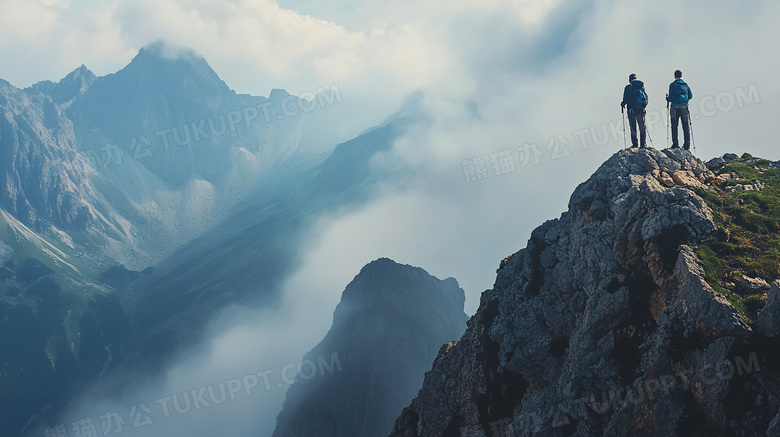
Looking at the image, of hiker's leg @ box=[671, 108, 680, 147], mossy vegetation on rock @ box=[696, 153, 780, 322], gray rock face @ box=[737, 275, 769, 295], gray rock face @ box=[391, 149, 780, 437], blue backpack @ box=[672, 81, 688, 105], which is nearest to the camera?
gray rock face @ box=[391, 149, 780, 437]

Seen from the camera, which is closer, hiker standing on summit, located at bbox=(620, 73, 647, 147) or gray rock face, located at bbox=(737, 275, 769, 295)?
gray rock face, located at bbox=(737, 275, 769, 295)

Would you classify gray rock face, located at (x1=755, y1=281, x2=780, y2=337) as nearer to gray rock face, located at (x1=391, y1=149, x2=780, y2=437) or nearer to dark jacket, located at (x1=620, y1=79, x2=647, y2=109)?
gray rock face, located at (x1=391, y1=149, x2=780, y2=437)

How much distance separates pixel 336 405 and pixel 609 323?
164 metres

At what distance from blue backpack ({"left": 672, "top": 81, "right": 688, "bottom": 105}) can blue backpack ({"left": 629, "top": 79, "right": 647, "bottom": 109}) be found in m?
2.56

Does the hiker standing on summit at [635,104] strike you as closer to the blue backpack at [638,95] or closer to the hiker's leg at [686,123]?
the blue backpack at [638,95]

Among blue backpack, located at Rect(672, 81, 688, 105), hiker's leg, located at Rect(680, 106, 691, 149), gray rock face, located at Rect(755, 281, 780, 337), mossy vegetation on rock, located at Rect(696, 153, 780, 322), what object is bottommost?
gray rock face, located at Rect(755, 281, 780, 337)

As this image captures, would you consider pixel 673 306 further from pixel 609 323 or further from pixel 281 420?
pixel 281 420

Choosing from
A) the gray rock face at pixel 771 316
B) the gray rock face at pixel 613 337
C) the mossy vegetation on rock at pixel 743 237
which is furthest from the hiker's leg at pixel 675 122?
the gray rock face at pixel 771 316

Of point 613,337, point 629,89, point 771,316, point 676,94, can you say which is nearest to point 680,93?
point 676,94

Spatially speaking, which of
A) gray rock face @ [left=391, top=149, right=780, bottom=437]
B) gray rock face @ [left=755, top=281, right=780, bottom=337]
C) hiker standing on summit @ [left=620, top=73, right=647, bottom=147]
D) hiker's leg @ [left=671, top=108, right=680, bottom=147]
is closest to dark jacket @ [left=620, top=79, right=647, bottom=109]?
hiker standing on summit @ [left=620, top=73, right=647, bottom=147]

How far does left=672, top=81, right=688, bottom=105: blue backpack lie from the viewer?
48188 mm

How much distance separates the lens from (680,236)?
119 feet

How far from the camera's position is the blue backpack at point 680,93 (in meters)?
48.2

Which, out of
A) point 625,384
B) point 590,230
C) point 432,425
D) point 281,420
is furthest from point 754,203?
point 281,420
